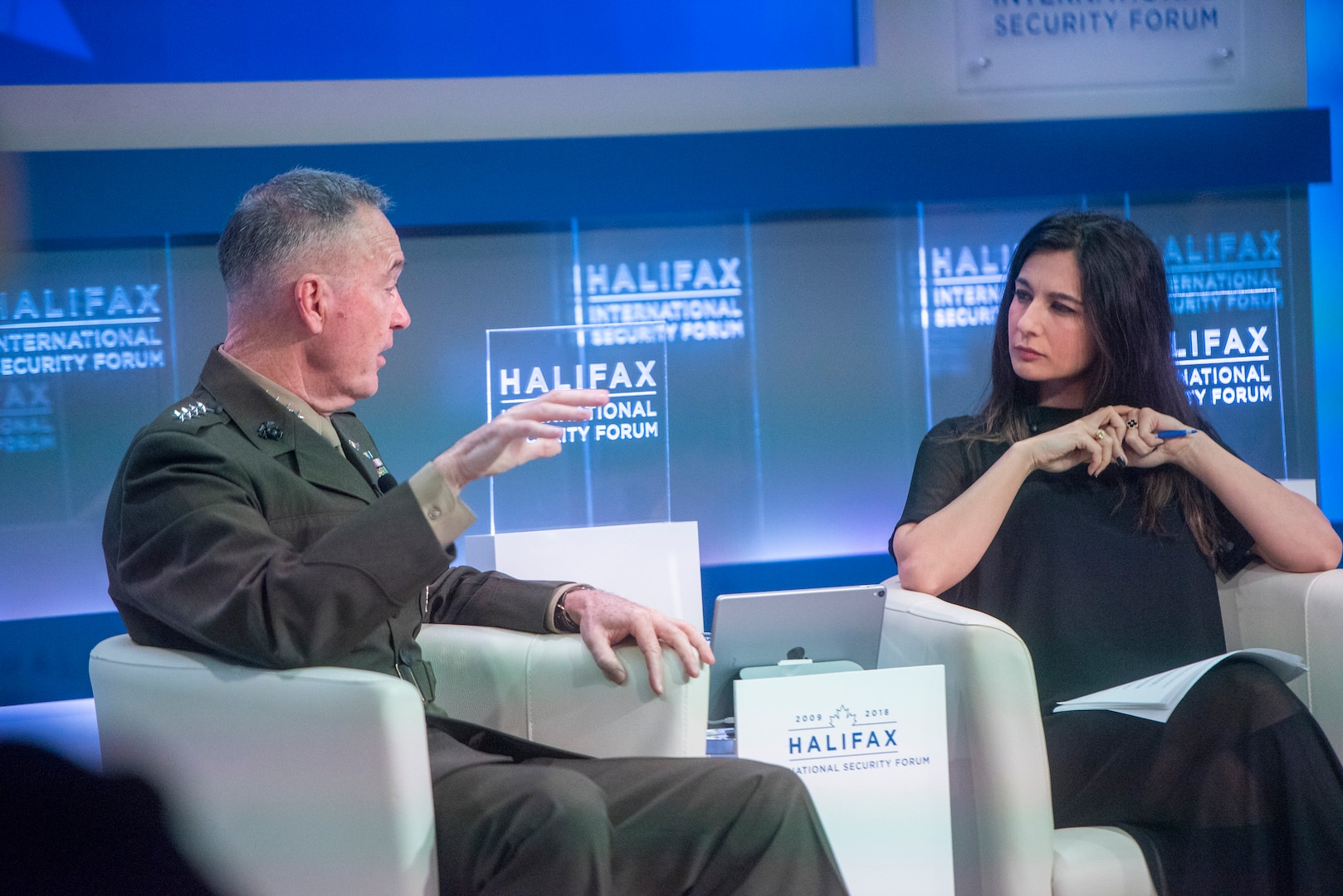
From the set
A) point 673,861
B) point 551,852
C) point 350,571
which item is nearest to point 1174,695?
point 673,861

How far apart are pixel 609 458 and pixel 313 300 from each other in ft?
9.27

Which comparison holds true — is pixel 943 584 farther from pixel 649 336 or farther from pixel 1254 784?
pixel 649 336

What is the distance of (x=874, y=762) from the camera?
1.89 m

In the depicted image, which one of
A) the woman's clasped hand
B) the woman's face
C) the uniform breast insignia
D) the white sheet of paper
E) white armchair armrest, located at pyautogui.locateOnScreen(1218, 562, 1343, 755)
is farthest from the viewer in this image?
the woman's face

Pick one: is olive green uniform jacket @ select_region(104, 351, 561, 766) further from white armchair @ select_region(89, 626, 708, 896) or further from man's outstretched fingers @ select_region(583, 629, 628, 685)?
man's outstretched fingers @ select_region(583, 629, 628, 685)

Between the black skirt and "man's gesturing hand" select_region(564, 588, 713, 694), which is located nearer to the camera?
"man's gesturing hand" select_region(564, 588, 713, 694)

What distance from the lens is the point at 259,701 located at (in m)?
1.43

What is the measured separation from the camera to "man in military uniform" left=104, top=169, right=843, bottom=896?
1.44m

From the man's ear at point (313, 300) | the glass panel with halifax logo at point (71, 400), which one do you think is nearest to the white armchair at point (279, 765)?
the man's ear at point (313, 300)

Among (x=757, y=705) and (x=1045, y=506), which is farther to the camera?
(x=1045, y=506)

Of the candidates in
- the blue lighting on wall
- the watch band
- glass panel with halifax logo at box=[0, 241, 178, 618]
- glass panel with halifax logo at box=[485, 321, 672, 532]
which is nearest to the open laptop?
the watch band

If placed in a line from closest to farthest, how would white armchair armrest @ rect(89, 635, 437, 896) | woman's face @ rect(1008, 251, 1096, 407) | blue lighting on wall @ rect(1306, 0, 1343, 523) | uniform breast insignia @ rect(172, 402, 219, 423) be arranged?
white armchair armrest @ rect(89, 635, 437, 896) → uniform breast insignia @ rect(172, 402, 219, 423) → woman's face @ rect(1008, 251, 1096, 407) → blue lighting on wall @ rect(1306, 0, 1343, 523)

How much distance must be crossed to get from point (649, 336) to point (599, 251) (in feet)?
1.38

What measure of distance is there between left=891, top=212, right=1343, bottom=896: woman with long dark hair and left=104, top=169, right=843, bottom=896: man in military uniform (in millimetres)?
772
